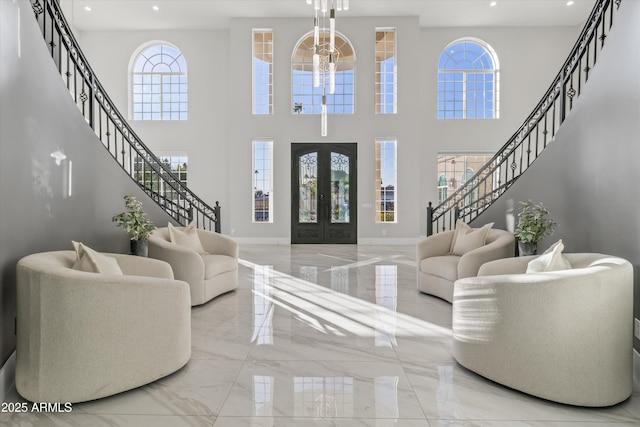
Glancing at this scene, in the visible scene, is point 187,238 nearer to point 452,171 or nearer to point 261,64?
point 261,64

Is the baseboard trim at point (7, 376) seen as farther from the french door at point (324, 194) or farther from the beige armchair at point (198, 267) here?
the french door at point (324, 194)

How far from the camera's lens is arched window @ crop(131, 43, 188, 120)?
11.0 meters

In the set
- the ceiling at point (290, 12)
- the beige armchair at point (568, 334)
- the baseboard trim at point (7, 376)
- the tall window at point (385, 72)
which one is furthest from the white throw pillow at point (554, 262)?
the ceiling at point (290, 12)

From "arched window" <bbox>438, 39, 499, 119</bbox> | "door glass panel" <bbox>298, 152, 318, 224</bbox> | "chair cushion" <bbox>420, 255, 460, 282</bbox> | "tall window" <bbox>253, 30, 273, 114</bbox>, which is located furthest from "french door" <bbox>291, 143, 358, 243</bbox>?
"chair cushion" <bbox>420, 255, 460, 282</bbox>

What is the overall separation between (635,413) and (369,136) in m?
8.63

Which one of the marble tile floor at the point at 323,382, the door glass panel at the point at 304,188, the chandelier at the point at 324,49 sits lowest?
the marble tile floor at the point at 323,382

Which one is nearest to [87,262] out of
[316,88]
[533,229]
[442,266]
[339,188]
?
[442,266]

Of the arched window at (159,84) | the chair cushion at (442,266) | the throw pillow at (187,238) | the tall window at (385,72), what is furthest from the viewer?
the arched window at (159,84)

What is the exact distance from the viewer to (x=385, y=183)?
33.9 ft

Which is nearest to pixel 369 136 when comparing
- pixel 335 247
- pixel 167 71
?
pixel 335 247

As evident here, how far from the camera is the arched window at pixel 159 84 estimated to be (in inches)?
432

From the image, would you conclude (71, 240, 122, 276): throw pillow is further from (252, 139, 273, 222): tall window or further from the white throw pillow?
(252, 139, 273, 222): tall window

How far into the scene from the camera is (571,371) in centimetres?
223

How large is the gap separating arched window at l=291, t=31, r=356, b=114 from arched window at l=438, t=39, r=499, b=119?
8.27 feet
